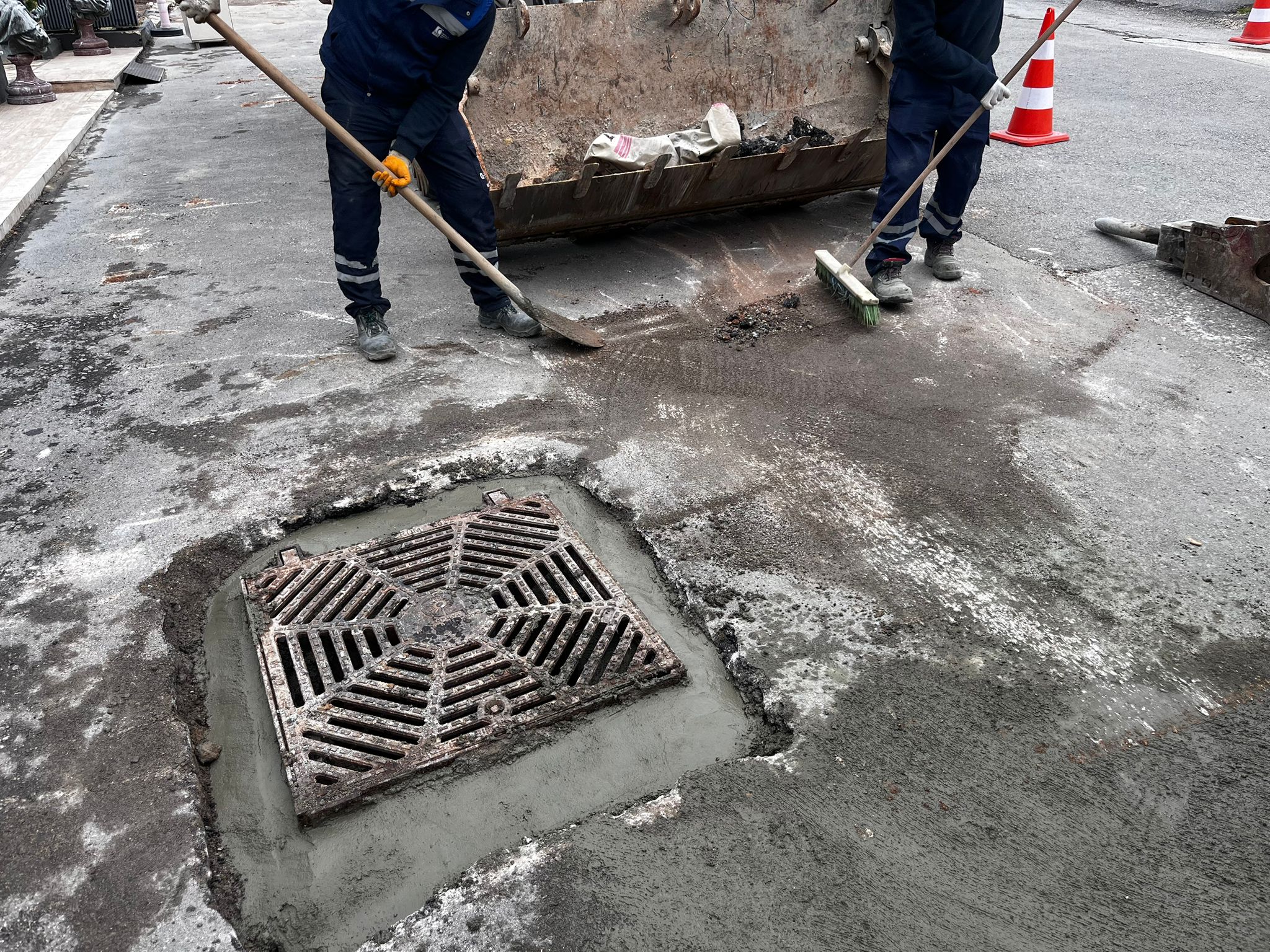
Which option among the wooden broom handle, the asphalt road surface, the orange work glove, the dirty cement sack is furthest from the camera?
the dirty cement sack

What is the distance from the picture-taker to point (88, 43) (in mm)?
9906

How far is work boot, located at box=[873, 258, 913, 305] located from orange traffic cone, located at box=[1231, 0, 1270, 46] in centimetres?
752

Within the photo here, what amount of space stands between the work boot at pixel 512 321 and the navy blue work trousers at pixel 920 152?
161 cm

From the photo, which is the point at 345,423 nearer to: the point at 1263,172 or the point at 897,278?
the point at 897,278

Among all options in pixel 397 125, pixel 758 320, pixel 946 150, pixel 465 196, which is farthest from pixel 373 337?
pixel 946 150

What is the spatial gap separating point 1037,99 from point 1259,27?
4.74 metres

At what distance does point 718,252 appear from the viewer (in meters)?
4.68

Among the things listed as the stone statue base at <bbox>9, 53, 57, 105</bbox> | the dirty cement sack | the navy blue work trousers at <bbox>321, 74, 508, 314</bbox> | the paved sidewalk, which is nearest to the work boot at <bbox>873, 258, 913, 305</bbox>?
the dirty cement sack

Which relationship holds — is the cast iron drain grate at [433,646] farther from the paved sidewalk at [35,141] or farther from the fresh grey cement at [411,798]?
the paved sidewalk at [35,141]

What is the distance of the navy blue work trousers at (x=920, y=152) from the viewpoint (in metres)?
3.99

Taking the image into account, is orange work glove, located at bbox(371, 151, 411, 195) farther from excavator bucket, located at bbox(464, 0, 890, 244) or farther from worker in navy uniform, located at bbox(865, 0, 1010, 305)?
worker in navy uniform, located at bbox(865, 0, 1010, 305)

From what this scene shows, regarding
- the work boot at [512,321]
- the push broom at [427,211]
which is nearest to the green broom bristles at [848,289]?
the push broom at [427,211]

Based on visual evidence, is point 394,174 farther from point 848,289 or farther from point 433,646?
point 848,289

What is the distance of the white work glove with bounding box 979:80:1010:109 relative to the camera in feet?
12.0
